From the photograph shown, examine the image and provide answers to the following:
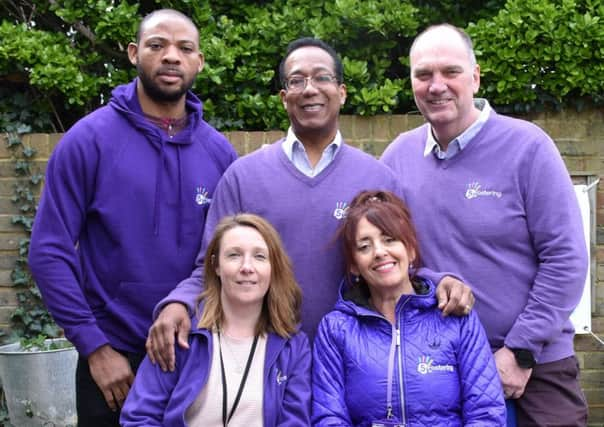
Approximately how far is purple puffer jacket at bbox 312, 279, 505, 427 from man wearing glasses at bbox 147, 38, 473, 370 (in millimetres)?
187

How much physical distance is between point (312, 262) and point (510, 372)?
91 centimetres

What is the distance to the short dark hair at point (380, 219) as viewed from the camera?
126 inches

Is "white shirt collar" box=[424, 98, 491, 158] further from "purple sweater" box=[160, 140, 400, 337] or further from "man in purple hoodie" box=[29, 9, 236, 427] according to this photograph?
"man in purple hoodie" box=[29, 9, 236, 427]

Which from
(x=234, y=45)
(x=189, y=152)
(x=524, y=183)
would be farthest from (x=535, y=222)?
(x=234, y=45)

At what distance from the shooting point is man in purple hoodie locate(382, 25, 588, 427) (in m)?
3.18

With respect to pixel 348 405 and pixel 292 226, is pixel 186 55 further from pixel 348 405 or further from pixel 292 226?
pixel 348 405

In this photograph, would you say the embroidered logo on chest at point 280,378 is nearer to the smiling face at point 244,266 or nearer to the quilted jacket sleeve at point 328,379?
the quilted jacket sleeve at point 328,379

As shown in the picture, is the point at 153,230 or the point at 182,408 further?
the point at 153,230

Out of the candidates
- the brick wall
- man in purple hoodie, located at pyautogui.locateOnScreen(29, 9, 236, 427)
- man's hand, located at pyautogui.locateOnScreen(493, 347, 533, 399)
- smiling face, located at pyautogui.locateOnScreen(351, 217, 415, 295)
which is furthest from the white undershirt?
the brick wall

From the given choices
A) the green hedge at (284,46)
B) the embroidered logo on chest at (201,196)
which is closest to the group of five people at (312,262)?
the embroidered logo on chest at (201,196)

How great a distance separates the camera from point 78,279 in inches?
131

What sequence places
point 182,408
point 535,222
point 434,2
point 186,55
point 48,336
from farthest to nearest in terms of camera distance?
point 434,2
point 48,336
point 186,55
point 535,222
point 182,408

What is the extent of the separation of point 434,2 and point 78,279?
12.2ft

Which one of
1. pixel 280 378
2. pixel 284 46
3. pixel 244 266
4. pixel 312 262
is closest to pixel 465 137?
pixel 312 262
